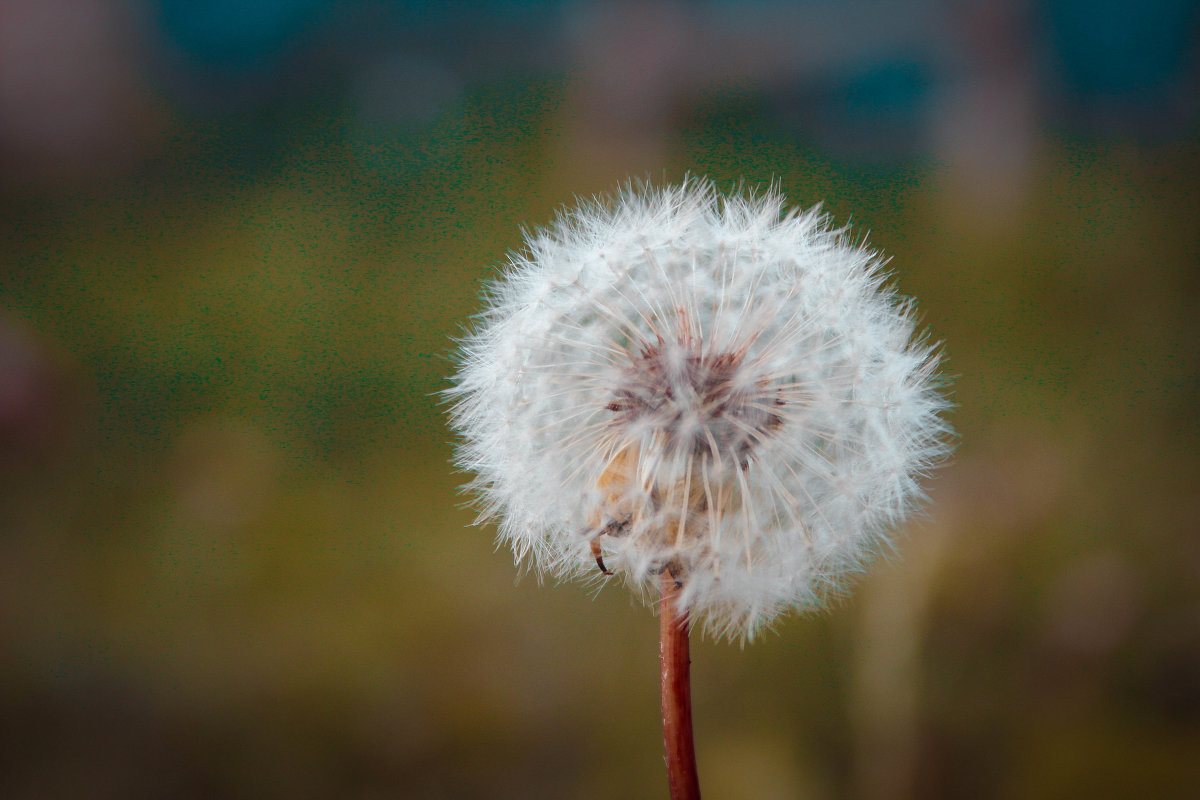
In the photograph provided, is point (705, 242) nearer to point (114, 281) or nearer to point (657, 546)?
point (657, 546)

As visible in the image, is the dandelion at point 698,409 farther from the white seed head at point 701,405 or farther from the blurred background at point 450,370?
the blurred background at point 450,370

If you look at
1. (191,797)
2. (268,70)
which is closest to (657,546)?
(191,797)

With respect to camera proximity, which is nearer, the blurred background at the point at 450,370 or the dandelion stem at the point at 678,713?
the dandelion stem at the point at 678,713

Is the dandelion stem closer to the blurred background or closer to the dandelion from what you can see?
the dandelion

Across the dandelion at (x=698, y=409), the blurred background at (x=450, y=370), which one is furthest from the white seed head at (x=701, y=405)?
the blurred background at (x=450, y=370)

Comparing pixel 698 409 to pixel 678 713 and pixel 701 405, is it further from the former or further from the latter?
pixel 678 713

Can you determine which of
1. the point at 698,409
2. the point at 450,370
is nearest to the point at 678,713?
the point at 698,409

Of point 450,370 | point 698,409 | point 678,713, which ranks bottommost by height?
point 678,713
